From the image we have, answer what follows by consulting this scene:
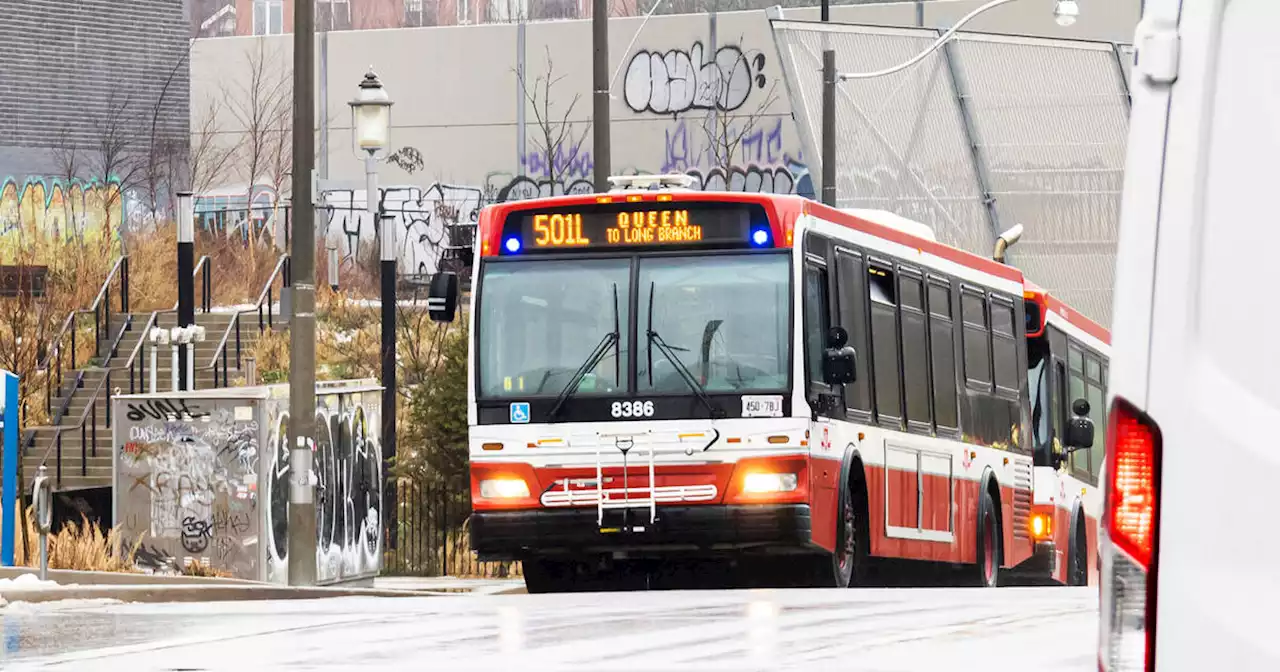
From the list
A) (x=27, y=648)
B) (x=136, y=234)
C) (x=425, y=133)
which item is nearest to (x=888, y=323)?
(x=27, y=648)

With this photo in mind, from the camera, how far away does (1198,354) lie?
3426mm

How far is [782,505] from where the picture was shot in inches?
663

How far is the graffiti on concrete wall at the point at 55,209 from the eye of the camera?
40438mm

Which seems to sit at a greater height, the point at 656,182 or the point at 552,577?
the point at 656,182

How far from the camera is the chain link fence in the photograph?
39031 millimetres

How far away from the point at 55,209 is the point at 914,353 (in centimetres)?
2535

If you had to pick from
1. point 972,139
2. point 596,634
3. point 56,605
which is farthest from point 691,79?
point 596,634

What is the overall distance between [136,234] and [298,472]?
23841mm

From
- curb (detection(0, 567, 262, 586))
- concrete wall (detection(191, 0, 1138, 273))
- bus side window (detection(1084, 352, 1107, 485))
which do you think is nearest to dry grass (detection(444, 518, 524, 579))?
curb (detection(0, 567, 262, 586))

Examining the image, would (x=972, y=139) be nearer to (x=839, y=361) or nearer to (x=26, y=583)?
(x=839, y=361)

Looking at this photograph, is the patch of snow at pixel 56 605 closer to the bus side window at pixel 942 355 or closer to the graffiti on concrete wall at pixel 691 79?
the bus side window at pixel 942 355

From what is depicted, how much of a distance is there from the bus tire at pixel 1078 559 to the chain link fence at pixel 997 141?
1279 centimetres

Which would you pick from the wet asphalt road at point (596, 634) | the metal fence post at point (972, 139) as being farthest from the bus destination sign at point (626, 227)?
the metal fence post at point (972, 139)

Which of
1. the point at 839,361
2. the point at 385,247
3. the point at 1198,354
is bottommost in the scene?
the point at 839,361
